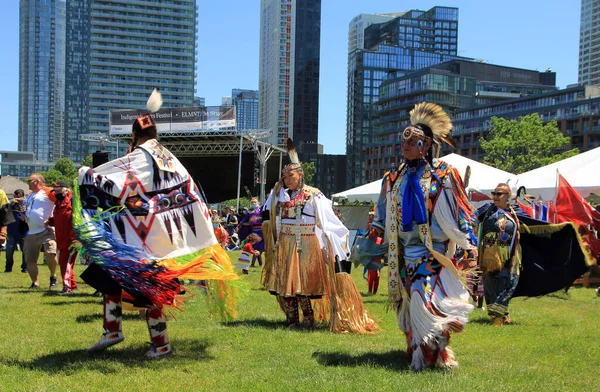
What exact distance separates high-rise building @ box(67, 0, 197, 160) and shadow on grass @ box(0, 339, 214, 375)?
422 feet

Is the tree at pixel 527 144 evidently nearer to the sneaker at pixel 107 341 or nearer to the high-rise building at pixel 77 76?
the sneaker at pixel 107 341

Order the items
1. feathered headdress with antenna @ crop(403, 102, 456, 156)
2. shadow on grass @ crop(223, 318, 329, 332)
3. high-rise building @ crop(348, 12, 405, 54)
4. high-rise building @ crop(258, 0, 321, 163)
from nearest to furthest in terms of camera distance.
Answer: feathered headdress with antenna @ crop(403, 102, 456, 156) → shadow on grass @ crop(223, 318, 329, 332) → high-rise building @ crop(258, 0, 321, 163) → high-rise building @ crop(348, 12, 405, 54)

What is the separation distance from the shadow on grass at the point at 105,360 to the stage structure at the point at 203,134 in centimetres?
2396

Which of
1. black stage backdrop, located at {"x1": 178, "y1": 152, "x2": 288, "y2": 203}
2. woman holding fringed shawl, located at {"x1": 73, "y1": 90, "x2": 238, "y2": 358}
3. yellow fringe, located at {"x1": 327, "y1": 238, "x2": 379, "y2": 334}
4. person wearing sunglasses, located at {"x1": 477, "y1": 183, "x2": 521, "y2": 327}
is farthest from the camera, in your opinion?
black stage backdrop, located at {"x1": 178, "y1": 152, "x2": 288, "y2": 203}

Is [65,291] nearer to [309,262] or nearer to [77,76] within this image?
[309,262]

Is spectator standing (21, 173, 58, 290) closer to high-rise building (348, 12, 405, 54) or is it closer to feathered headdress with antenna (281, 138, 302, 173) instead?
feathered headdress with antenna (281, 138, 302, 173)

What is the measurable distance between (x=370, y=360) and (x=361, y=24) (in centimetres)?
19073

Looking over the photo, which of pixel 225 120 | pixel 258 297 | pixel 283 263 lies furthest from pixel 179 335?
pixel 225 120

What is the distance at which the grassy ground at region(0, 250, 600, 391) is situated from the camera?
440 cm

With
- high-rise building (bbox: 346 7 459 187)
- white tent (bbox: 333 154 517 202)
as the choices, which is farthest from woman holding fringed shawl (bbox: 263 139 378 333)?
high-rise building (bbox: 346 7 459 187)

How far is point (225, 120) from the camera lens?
30672mm

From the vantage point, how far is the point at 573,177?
13383 mm

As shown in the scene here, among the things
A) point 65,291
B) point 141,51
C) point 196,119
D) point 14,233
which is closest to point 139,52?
point 141,51

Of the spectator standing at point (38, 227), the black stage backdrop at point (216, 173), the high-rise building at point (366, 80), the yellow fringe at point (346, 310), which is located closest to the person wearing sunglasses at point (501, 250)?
the yellow fringe at point (346, 310)
